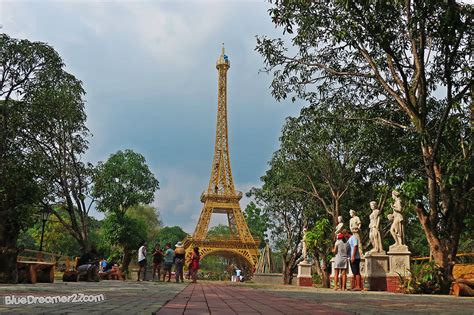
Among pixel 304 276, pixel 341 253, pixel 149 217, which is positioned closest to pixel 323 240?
pixel 304 276

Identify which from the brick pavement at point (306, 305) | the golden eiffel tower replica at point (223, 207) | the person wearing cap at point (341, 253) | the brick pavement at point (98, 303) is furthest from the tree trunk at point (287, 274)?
the brick pavement at point (306, 305)

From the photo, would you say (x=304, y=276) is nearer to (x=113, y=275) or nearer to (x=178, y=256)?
(x=178, y=256)

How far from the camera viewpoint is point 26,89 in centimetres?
2014

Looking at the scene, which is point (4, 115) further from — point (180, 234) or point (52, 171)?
point (180, 234)

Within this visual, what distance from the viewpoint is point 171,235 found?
90375mm

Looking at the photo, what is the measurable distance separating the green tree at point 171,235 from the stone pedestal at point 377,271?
73.9m

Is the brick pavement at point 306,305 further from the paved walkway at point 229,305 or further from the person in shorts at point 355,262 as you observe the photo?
the person in shorts at point 355,262

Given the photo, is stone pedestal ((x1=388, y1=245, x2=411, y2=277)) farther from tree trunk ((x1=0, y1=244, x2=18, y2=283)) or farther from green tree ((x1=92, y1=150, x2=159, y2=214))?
green tree ((x1=92, y1=150, x2=159, y2=214))

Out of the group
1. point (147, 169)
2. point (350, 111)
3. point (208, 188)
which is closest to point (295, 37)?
point (350, 111)

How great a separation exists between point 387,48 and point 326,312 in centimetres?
737

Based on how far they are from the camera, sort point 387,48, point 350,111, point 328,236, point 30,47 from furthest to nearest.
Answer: point 328,236 < point 30,47 < point 350,111 < point 387,48

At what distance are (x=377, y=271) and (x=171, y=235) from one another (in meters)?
78.8

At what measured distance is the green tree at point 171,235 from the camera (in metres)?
86.9

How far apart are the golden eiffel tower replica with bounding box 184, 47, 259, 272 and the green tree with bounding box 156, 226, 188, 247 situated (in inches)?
1473
